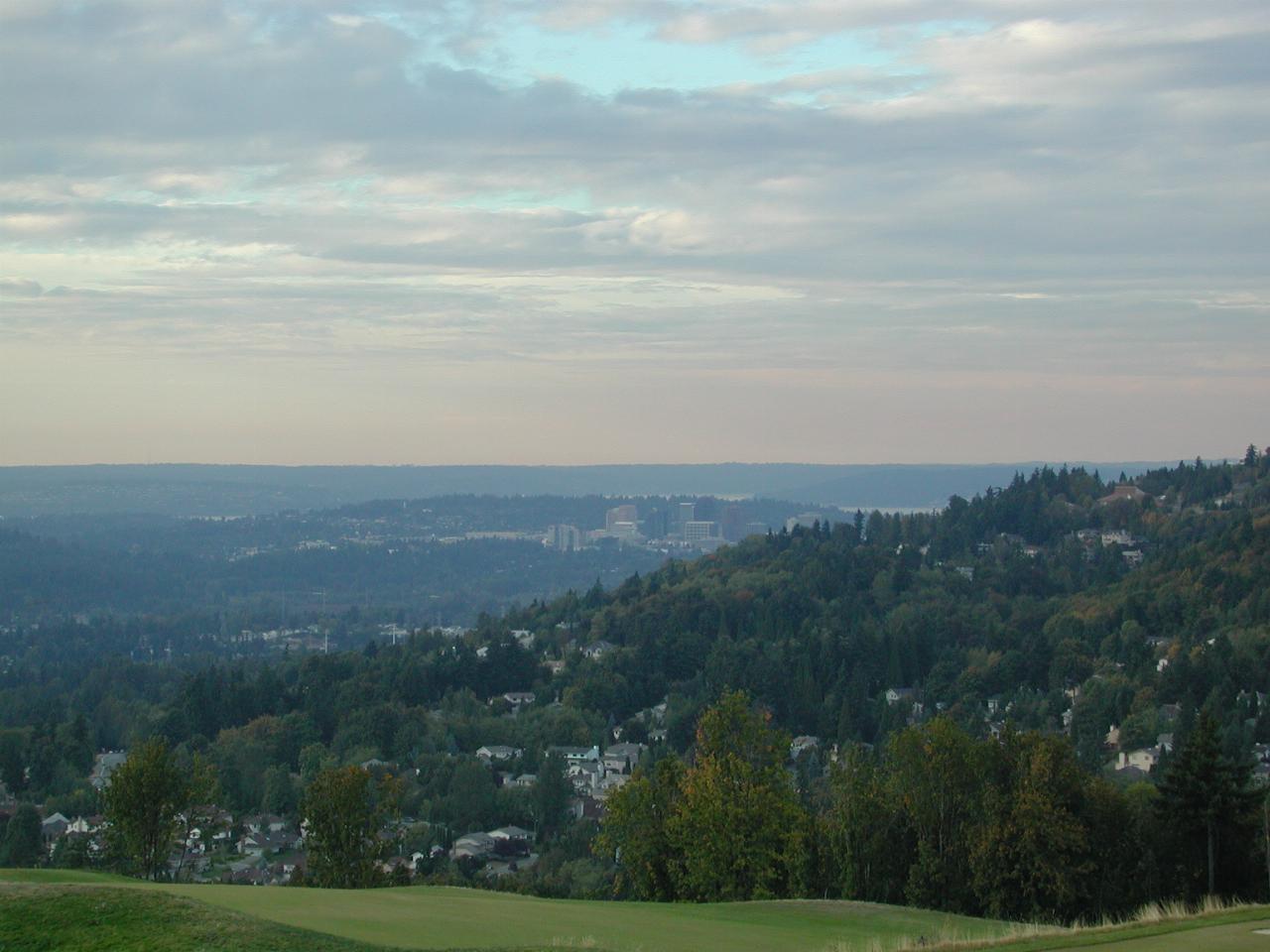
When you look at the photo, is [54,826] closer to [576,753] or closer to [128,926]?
[576,753]

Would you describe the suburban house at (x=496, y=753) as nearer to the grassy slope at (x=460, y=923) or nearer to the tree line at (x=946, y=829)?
the tree line at (x=946, y=829)

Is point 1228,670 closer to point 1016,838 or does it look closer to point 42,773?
point 1016,838

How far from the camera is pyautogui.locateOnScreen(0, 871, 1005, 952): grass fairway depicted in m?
15.4

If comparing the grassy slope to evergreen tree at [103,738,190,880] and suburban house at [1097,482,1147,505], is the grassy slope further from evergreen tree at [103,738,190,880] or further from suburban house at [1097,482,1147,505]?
suburban house at [1097,482,1147,505]

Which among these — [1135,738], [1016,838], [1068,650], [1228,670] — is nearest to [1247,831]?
[1016,838]

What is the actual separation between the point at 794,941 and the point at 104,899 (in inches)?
298

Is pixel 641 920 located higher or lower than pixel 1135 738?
higher

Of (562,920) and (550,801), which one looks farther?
(550,801)

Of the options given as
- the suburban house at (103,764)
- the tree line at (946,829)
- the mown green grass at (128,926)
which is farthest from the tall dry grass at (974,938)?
the suburban house at (103,764)

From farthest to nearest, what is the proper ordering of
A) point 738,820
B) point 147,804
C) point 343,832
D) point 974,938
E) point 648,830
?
point 343,832 → point 147,804 → point 648,830 → point 738,820 → point 974,938

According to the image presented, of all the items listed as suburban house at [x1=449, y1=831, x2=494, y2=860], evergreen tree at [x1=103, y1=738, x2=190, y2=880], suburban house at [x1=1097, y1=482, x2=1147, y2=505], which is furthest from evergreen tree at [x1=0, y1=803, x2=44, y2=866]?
suburban house at [x1=1097, y1=482, x2=1147, y2=505]

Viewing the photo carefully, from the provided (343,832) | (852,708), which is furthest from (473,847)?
(852,708)

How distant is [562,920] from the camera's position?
17.7m

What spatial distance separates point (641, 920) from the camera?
18578 millimetres
